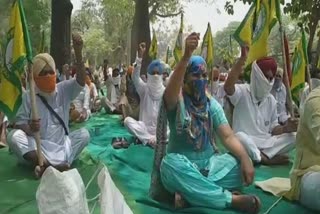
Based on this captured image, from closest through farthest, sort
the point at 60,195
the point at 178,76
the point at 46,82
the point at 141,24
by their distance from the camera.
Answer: the point at 60,195 < the point at 178,76 < the point at 46,82 < the point at 141,24

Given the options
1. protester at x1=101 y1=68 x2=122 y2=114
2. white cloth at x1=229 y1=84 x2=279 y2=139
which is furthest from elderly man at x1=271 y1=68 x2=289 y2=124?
protester at x1=101 y1=68 x2=122 y2=114

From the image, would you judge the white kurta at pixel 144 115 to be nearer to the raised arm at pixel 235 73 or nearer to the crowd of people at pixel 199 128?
the crowd of people at pixel 199 128

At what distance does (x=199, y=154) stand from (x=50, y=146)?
1.90 metres

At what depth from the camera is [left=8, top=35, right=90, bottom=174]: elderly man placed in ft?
16.8

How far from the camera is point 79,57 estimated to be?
483 cm

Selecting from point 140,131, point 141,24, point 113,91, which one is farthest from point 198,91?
point 141,24

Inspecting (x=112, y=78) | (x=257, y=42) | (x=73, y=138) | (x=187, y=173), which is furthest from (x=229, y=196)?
(x=112, y=78)

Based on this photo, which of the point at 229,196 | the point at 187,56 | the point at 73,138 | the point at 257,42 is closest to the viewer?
the point at 187,56

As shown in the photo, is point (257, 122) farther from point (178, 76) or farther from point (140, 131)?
point (178, 76)

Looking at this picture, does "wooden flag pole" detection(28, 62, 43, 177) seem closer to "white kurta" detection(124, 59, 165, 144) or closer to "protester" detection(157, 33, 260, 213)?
"protester" detection(157, 33, 260, 213)

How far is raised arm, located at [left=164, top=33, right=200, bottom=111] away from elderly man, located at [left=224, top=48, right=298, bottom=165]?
6.17ft

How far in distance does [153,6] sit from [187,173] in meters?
23.0

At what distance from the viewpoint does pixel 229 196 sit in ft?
12.2

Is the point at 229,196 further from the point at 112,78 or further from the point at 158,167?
the point at 112,78
